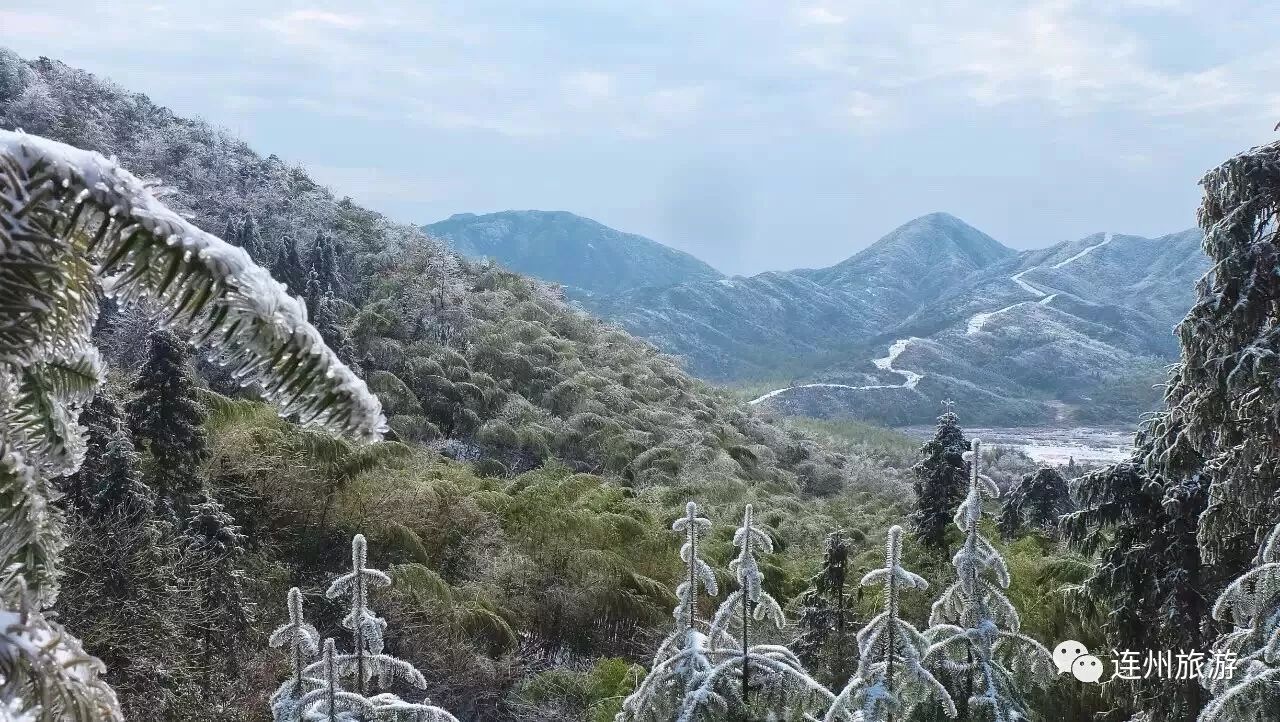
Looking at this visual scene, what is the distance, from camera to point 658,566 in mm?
9844

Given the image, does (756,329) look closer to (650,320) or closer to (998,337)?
(650,320)

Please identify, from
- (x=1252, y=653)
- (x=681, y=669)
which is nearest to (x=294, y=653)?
(x=681, y=669)

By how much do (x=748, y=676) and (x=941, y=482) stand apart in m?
5.69

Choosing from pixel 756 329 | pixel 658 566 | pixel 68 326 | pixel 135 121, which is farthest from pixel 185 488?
pixel 756 329

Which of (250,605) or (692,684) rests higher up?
(692,684)

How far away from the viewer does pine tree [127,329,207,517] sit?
7.30 meters

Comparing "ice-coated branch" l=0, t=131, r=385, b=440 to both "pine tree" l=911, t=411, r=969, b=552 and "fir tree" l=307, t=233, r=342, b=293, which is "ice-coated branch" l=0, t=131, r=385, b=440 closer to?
"pine tree" l=911, t=411, r=969, b=552

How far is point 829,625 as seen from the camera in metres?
7.59

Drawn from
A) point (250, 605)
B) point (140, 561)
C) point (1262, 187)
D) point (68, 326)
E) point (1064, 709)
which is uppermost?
point (1262, 187)

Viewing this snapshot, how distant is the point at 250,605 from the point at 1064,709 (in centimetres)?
740

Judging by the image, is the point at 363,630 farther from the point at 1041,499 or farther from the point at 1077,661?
the point at 1041,499

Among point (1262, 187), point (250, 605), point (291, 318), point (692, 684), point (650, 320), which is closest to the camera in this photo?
point (291, 318)

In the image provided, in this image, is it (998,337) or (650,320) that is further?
(650,320)

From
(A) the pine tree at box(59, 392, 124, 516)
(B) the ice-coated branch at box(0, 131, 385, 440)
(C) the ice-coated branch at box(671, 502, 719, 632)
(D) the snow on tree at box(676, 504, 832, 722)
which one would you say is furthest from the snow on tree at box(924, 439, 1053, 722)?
(A) the pine tree at box(59, 392, 124, 516)
